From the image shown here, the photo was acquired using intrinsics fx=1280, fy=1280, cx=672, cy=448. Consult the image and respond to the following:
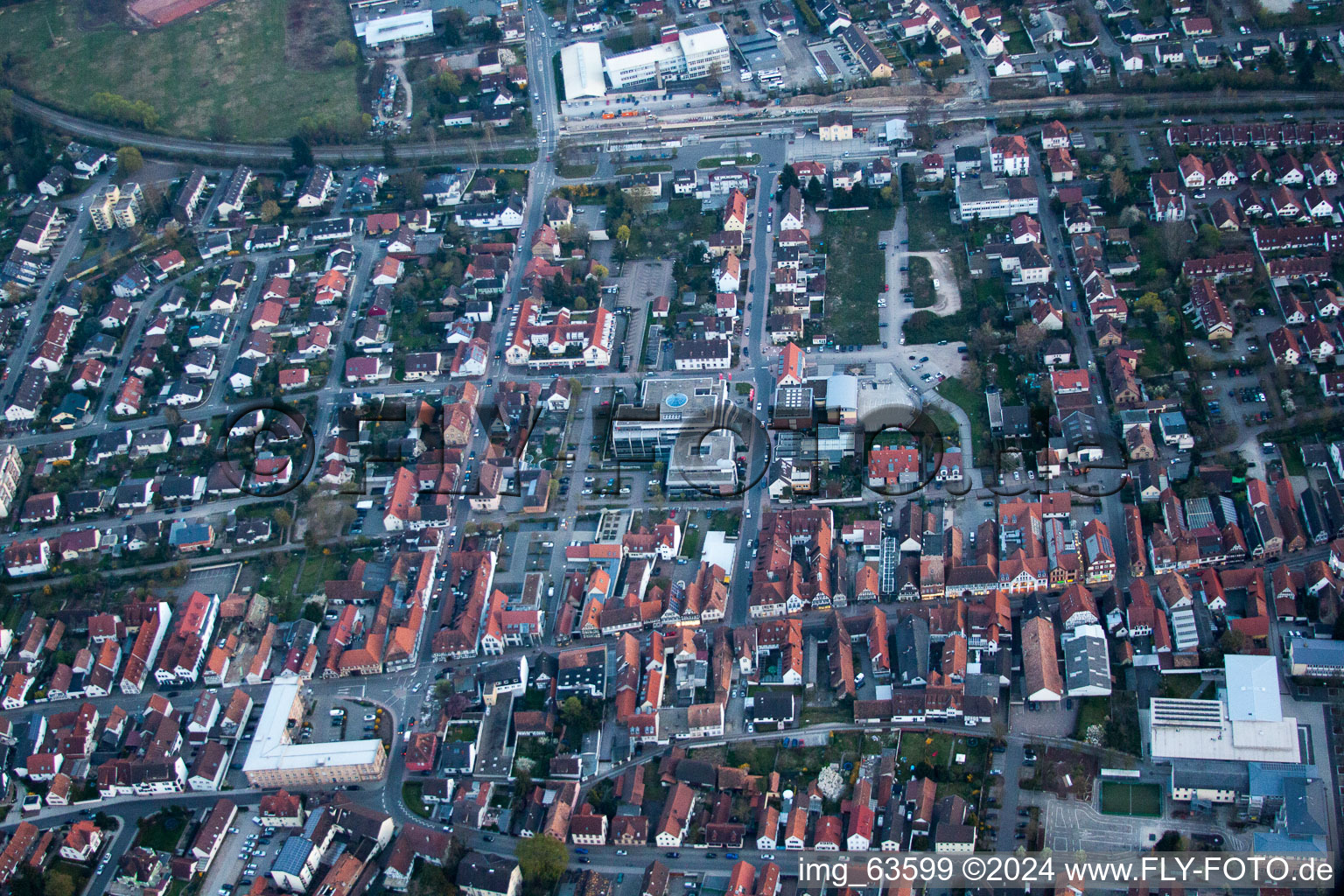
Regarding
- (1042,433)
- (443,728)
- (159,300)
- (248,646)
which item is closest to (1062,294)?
(1042,433)

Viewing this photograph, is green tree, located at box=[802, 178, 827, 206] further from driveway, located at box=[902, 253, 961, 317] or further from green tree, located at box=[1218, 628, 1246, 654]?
green tree, located at box=[1218, 628, 1246, 654]

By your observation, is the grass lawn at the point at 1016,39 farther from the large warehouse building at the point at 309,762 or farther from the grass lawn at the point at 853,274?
the large warehouse building at the point at 309,762

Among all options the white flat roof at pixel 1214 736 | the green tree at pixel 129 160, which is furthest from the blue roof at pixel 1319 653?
the green tree at pixel 129 160

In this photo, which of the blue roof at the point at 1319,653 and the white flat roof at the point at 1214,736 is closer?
the white flat roof at the point at 1214,736

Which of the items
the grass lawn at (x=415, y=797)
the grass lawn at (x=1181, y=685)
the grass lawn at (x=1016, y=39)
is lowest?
the grass lawn at (x=415, y=797)

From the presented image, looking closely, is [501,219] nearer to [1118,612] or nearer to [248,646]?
[248,646]

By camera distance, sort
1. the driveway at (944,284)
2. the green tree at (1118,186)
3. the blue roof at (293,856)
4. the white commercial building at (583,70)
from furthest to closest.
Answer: the white commercial building at (583,70)
the green tree at (1118,186)
the driveway at (944,284)
the blue roof at (293,856)
